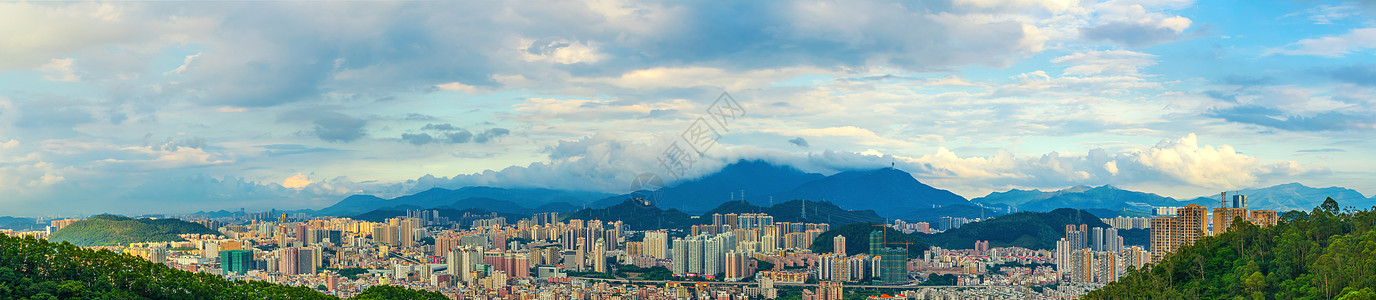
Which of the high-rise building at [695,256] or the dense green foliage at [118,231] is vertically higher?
the dense green foliage at [118,231]

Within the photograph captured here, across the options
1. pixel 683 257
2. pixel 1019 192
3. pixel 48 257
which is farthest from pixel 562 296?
pixel 1019 192

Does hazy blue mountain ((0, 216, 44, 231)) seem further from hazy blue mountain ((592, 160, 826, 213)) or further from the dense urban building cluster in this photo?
hazy blue mountain ((592, 160, 826, 213))

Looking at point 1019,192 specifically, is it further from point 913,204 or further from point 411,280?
point 411,280

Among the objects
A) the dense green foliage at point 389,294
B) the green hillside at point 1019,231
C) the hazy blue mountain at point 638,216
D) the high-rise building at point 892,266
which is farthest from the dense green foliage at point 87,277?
the hazy blue mountain at point 638,216

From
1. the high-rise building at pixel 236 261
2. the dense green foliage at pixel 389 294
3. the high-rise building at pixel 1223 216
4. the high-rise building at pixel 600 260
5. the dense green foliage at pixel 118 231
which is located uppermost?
the high-rise building at pixel 1223 216

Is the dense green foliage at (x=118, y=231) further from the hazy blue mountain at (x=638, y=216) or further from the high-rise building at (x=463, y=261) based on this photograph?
the hazy blue mountain at (x=638, y=216)

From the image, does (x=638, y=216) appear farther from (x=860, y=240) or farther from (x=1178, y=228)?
(x=1178, y=228)
